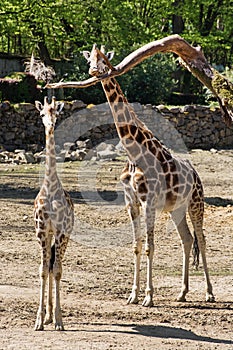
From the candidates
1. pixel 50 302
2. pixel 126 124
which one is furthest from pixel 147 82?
pixel 50 302

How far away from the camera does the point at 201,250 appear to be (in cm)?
904

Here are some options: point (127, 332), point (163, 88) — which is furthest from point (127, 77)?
point (127, 332)

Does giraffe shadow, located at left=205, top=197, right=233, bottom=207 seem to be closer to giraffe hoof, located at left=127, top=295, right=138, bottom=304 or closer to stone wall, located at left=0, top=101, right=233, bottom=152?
giraffe hoof, located at left=127, top=295, right=138, bottom=304

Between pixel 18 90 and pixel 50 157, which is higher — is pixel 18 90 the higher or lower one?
the higher one

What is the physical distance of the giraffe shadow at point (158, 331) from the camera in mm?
7262

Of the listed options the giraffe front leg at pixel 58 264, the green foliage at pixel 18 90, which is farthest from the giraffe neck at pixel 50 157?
the green foliage at pixel 18 90

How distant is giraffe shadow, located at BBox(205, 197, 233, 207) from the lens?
15395 mm

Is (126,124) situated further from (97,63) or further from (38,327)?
(38,327)

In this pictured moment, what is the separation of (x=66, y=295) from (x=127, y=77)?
767 inches

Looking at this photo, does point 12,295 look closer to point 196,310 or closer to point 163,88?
point 196,310

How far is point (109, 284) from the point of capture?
9.35 m

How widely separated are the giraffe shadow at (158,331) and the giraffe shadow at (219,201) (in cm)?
787

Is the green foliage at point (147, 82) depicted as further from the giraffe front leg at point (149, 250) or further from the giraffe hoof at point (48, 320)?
the giraffe hoof at point (48, 320)

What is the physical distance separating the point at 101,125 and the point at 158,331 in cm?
1690
